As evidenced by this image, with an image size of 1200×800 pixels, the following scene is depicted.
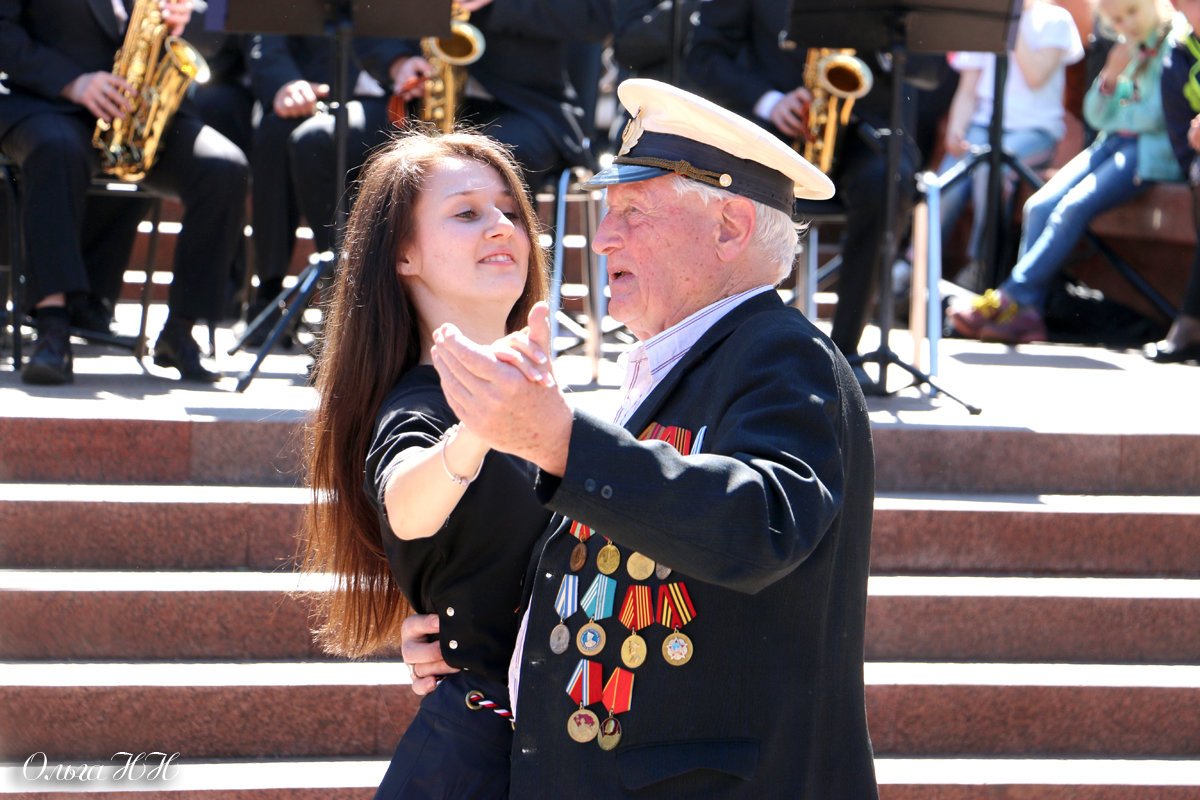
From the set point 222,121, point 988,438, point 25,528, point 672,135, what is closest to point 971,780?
point 988,438

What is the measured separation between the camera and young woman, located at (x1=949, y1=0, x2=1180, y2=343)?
722 centimetres

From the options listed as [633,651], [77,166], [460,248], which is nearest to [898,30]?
[77,166]

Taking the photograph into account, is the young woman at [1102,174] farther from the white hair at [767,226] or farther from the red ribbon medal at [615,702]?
the red ribbon medal at [615,702]

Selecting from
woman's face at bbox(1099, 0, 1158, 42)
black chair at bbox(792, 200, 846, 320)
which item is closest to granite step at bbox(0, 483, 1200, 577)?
black chair at bbox(792, 200, 846, 320)

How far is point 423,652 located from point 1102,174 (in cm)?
642

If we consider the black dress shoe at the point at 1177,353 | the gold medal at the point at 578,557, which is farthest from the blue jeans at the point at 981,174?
the gold medal at the point at 578,557

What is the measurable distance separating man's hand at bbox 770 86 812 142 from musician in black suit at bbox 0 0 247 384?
7.33 feet

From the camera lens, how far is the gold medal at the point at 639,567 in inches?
66.7

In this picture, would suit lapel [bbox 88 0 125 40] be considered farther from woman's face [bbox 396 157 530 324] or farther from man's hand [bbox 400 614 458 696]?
man's hand [bbox 400 614 458 696]

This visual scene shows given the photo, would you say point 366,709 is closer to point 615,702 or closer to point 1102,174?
point 615,702

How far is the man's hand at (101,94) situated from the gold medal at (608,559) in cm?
392

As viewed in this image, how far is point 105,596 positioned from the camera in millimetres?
3625

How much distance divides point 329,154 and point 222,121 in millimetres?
1314

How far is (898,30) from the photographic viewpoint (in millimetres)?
5004
